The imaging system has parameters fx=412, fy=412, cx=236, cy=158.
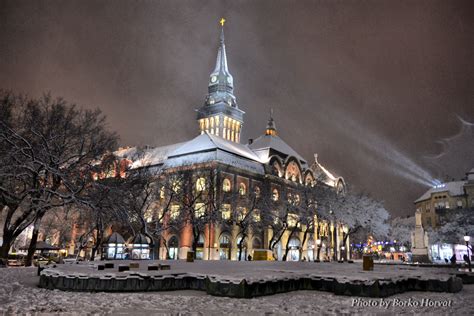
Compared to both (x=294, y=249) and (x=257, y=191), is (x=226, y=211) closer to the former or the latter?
(x=257, y=191)

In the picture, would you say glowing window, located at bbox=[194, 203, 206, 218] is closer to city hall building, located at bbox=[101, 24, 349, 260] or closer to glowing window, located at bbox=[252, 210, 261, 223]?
city hall building, located at bbox=[101, 24, 349, 260]

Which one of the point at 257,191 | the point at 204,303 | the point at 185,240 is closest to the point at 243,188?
the point at 257,191

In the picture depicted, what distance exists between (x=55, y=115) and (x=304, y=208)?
Answer: 1597 inches

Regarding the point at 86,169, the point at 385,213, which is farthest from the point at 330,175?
the point at 86,169

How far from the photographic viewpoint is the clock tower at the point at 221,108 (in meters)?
116

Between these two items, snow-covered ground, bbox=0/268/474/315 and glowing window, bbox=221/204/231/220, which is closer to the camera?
snow-covered ground, bbox=0/268/474/315

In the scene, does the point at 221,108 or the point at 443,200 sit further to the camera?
the point at 221,108

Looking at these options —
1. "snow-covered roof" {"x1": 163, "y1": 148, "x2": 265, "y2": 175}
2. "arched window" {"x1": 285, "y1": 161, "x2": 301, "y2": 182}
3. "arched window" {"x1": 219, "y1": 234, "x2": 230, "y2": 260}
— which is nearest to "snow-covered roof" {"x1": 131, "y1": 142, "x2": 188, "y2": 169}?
"snow-covered roof" {"x1": 163, "y1": 148, "x2": 265, "y2": 175}

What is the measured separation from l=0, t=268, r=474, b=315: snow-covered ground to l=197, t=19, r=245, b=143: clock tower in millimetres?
99663

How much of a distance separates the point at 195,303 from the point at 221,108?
104 m

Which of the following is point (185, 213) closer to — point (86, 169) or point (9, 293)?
point (86, 169)

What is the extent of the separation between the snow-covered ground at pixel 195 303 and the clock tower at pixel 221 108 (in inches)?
3924

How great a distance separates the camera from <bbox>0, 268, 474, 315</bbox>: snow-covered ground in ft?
38.4

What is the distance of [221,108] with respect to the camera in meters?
116
